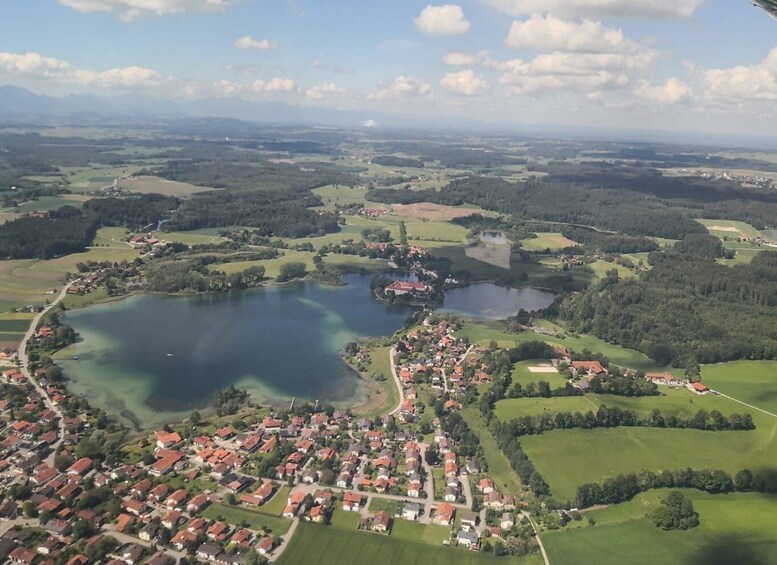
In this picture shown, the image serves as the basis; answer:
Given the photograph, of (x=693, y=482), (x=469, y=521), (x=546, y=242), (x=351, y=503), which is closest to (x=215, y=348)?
(x=351, y=503)

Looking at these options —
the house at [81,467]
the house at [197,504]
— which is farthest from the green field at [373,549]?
the house at [81,467]

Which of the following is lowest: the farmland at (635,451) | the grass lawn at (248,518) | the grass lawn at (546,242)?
the grass lawn at (248,518)

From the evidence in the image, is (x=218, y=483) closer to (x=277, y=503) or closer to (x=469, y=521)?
(x=277, y=503)

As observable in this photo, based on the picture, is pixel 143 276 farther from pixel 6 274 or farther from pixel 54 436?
pixel 54 436

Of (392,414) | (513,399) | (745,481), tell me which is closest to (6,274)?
A: (392,414)

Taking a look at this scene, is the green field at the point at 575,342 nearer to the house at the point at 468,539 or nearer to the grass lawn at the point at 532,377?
the grass lawn at the point at 532,377

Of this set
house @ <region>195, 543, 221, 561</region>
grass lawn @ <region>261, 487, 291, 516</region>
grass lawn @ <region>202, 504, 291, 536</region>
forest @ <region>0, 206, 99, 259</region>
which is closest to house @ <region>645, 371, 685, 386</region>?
grass lawn @ <region>261, 487, 291, 516</region>

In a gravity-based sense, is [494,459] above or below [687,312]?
below
